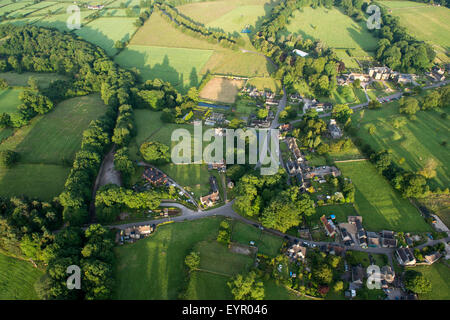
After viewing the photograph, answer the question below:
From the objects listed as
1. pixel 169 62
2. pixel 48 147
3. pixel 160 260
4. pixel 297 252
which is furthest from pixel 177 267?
pixel 169 62

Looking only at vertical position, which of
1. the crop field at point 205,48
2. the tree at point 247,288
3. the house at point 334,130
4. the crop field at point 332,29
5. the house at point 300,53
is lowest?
the tree at point 247,288

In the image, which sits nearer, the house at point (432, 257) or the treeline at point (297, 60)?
the house at point (432, 257)

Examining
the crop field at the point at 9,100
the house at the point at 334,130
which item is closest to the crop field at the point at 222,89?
the house at the point at 334,130

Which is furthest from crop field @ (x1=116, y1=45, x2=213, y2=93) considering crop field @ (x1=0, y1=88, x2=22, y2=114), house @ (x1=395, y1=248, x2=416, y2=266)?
house @ (x1=395, y1=248, x2=416, y2=266)

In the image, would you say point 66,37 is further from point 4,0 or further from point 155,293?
point 155,293

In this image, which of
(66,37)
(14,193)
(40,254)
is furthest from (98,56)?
(40,254)
